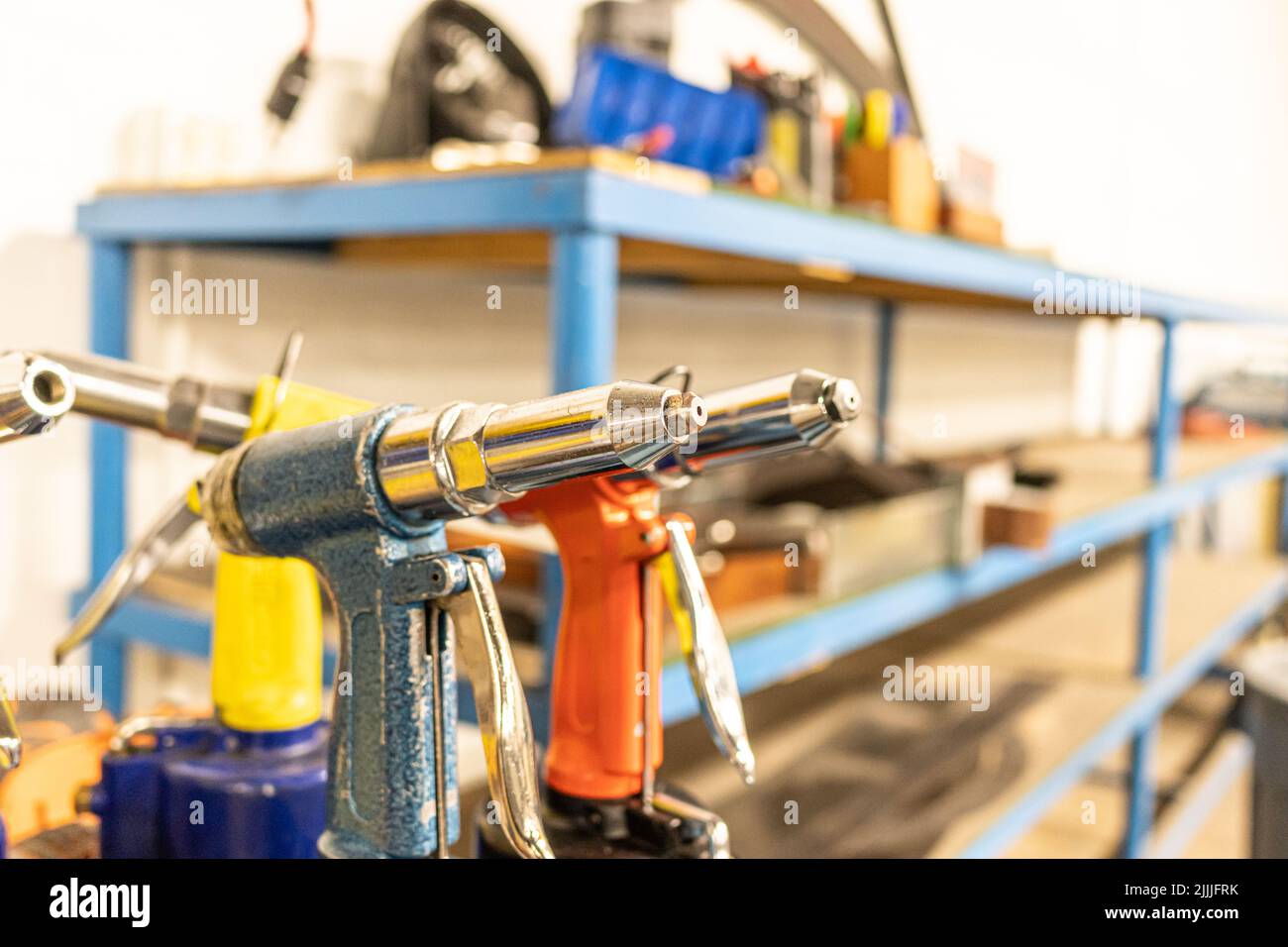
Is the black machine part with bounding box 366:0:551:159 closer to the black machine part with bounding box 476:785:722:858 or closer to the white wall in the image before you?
the white wall

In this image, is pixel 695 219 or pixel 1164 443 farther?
pixel 1164 443

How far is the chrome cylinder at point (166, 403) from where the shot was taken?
0.64 meters

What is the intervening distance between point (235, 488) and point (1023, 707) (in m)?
1.81

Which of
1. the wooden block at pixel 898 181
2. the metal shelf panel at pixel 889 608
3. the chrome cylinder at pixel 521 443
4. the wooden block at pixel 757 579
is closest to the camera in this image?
the chrome cylinder at pixel 521 443

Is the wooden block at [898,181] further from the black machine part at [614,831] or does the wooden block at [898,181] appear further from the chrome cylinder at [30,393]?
the chrome cylinder at [30,393]

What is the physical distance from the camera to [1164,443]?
233 centimetres

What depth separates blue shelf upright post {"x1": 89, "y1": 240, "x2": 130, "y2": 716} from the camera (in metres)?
1.25

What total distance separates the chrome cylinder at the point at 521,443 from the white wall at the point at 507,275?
87 centimetres

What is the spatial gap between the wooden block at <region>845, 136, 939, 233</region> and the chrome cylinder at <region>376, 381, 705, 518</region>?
0.99 meters

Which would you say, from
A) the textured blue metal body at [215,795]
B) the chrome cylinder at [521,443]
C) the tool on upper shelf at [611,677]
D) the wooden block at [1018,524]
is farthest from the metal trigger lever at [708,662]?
the wooden block at [1018,524]

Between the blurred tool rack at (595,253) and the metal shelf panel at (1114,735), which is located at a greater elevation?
the blurred tool rack at (595,253)

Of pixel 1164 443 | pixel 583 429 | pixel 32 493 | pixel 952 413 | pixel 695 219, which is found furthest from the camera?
pixel 952 413
